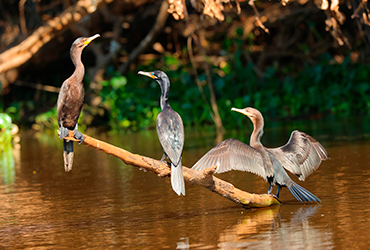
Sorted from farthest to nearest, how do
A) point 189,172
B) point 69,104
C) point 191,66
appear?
point 191,66 < point 69,104 < point 189,172

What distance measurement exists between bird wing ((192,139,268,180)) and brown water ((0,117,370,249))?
0.34 meters

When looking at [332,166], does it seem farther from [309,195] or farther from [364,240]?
[364,240]

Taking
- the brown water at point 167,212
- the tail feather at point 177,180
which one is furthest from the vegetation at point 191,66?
the tail feather at point 177,180

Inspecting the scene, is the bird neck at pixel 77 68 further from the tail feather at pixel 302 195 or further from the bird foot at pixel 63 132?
the tail feather at pixel 302 195

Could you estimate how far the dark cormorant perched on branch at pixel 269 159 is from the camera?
170 inches

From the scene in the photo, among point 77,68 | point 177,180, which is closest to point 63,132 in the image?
point 77,68

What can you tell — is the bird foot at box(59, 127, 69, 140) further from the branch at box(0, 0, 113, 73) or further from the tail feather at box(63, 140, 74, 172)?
the branch at box(0, 0, 113, 73)

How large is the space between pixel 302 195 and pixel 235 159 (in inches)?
24.1

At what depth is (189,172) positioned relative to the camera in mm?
3941

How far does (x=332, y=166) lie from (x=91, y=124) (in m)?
9.16

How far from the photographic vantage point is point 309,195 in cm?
435

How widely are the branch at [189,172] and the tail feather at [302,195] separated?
6.2 inches

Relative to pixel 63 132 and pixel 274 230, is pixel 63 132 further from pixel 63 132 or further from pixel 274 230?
pixel 274 230

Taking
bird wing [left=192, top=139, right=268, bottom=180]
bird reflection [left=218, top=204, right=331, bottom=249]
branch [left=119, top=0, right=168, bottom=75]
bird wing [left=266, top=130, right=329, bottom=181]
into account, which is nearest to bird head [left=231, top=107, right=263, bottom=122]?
bird wing [left=266, top=130, right=329, bottom=181]
